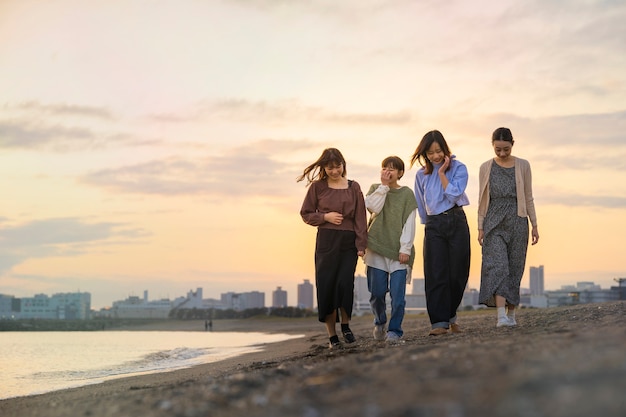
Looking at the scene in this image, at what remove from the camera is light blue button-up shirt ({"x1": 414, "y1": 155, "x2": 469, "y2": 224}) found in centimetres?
912

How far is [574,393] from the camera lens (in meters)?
3.16

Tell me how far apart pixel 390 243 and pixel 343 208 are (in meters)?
0.75

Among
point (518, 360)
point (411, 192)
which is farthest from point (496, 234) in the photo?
point (518, 360)

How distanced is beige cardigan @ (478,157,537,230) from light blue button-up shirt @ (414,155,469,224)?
0.30 metres

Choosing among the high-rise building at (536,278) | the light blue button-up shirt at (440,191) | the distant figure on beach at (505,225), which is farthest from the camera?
the high-rise building at (536,278)

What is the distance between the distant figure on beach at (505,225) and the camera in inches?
364

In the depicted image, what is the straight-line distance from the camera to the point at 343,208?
30.8ft

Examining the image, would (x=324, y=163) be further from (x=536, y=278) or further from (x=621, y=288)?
(x=536, y=278)

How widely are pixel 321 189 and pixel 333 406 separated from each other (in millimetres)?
5920

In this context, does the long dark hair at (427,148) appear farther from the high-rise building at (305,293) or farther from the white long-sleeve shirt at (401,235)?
the high-rise building at (305,293)

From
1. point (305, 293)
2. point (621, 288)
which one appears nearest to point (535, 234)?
point (621, 288)

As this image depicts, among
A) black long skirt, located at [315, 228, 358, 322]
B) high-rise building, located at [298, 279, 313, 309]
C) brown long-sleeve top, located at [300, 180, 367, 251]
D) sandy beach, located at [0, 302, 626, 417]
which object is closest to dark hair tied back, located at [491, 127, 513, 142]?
brown long-sleeve top, located at [300, 180, 367, 251]

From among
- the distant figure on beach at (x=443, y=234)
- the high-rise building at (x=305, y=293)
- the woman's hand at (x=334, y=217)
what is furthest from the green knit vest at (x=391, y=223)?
the high-rise building at (x=305, y=293)

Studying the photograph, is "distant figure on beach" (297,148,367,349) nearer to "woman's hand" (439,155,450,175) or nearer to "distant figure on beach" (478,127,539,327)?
"woman's hand" (439,155,450,175)
